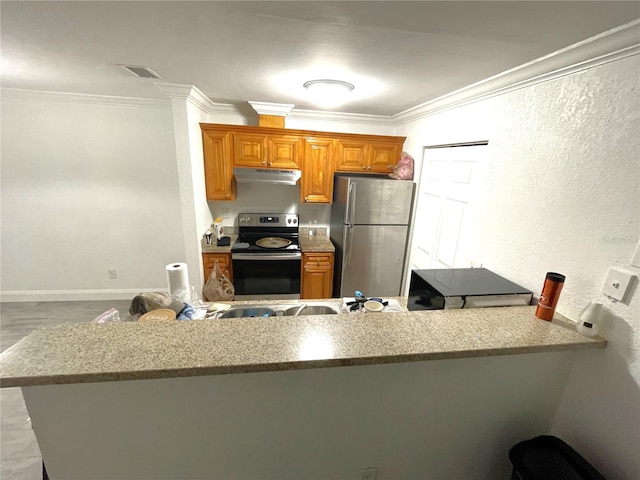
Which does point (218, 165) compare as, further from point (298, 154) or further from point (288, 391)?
point (288, 391)

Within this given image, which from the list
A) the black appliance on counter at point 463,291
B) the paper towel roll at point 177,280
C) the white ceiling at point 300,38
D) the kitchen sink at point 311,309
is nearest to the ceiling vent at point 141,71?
the white ceiling at point 300,38

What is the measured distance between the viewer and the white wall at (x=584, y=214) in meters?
0.97

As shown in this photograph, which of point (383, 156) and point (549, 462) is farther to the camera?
point (383, 156)

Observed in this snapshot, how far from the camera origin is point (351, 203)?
8.74ft

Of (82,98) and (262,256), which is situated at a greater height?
(82,98)

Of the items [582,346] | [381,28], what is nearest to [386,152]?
[381,28]

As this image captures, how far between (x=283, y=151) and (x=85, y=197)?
2.36 metres

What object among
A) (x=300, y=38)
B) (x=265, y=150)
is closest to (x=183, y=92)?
(x=265, y=150)

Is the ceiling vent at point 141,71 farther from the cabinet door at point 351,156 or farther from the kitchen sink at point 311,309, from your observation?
the kitchen sink at point 311,309

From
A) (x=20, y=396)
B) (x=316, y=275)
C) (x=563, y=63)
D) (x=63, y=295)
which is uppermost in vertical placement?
(x=563, y=63)

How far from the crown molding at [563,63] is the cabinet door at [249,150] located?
6.01 feet

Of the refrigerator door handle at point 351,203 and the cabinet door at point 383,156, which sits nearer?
the refrigerator door handle at point 351,203

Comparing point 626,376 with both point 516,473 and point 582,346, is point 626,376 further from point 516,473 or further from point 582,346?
point 516,473

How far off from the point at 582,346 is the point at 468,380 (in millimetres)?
447
